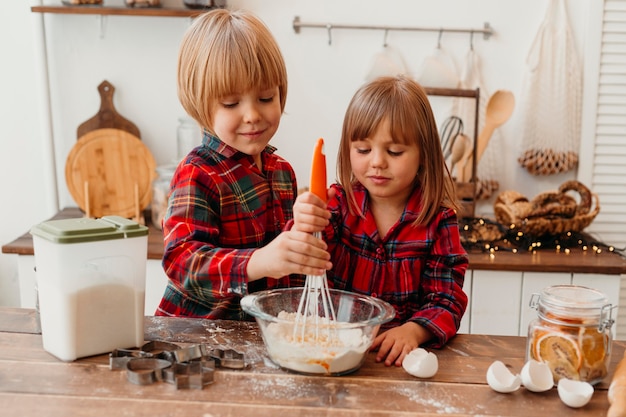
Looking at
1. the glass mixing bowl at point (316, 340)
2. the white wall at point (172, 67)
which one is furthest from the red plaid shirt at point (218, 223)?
the white wall at point (172, 67)

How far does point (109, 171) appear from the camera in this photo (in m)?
2.56

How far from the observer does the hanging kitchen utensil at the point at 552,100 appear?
2.54 m

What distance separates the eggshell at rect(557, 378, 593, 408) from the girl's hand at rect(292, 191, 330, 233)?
41 centimetres

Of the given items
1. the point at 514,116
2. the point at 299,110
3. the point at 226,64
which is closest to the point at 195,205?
the point at 226,64

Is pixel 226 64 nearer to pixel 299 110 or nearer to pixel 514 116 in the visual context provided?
pixel 299 110

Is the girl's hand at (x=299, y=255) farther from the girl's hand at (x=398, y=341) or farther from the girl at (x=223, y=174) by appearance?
the girl's hand at (x=398, y=341)

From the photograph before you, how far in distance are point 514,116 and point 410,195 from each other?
134 centimetres

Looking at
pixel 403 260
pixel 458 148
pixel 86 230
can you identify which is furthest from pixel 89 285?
pixel 458 148

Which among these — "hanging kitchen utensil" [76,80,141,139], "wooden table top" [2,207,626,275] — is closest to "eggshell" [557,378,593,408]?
"wooden table top" [2,207,626,275]

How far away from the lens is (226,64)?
1.24 m

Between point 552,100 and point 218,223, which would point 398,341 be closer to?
point 218,223

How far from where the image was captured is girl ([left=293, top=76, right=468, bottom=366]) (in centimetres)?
130

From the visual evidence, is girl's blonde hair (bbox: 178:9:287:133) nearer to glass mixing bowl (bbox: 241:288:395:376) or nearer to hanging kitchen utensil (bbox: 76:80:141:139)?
glass mixing bowl (bbox: 241:288:395:376)

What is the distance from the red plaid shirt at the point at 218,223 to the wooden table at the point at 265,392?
12 centimetres
